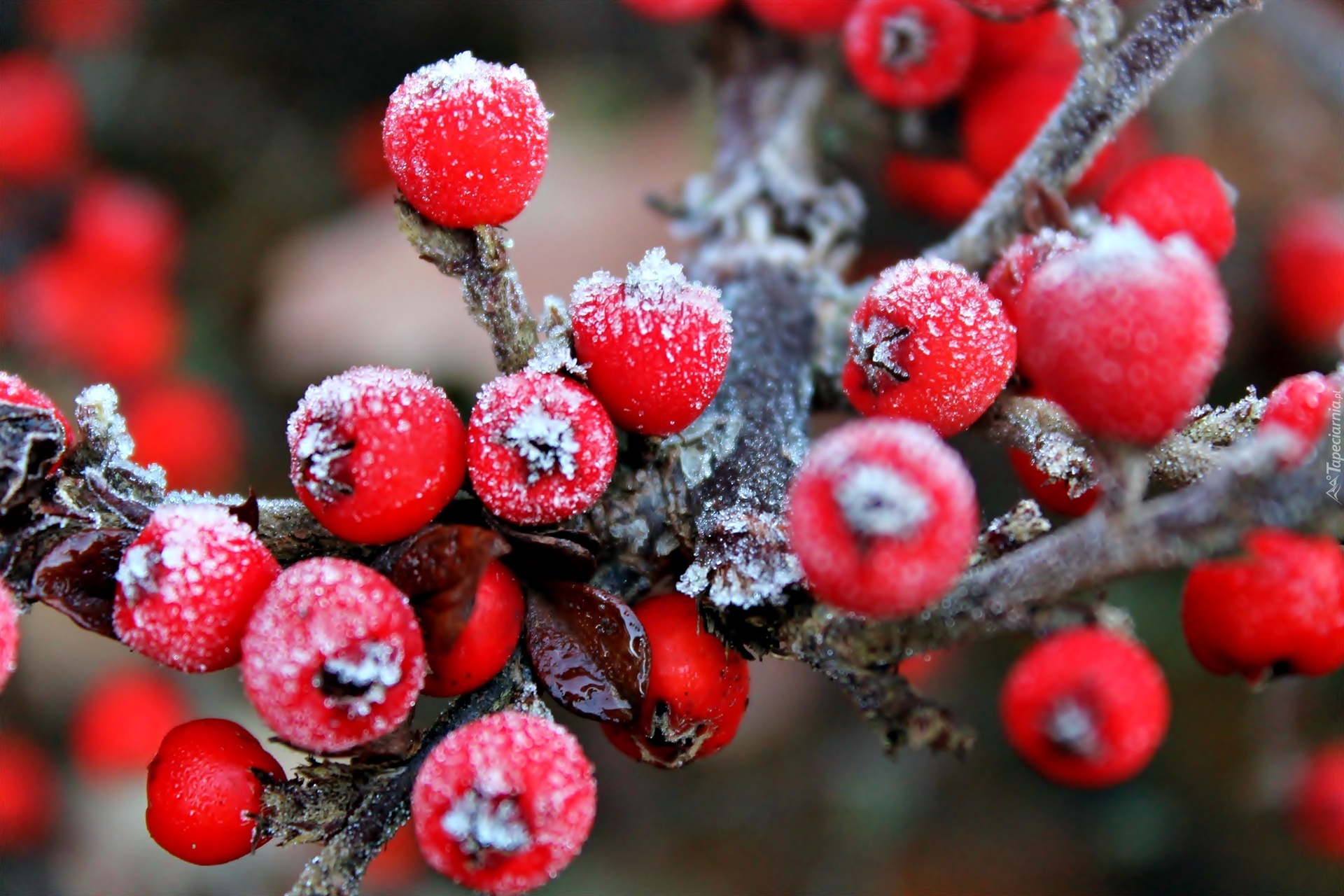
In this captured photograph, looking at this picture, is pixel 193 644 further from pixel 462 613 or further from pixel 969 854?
pixel 969 854

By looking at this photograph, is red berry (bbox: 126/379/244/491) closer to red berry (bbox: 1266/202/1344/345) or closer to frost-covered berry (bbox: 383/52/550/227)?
frost-covered berry (bbox: 383/52/550/227)

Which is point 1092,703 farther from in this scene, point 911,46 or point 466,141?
point 911,46

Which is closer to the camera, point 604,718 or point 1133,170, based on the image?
point 604,718

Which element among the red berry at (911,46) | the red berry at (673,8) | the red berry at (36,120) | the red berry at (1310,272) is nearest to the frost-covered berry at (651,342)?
the red berry at (911,46)

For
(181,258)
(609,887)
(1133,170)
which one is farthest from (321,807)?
(181,258)

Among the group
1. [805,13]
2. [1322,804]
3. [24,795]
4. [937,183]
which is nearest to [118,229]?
[24,795]

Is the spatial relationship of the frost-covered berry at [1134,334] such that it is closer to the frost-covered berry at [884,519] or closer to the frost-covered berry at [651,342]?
the frost-covered berry at [884,519]
